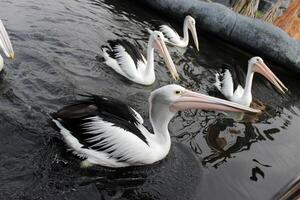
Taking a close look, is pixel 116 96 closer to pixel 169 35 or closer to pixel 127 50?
pixel 127 50

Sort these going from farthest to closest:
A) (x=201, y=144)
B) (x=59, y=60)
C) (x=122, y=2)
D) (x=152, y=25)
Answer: (x=122, y=2), (x=152, y=25), (x=59, y=60), (x=201, y=144)

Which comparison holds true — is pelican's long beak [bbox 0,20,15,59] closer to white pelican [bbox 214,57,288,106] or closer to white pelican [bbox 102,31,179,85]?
white pelican [bbox 102,31,179,85]

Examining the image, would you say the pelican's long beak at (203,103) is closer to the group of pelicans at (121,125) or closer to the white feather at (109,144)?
the group of pelicans at (121,125)

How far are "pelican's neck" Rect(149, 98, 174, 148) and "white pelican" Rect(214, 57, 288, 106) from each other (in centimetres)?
251

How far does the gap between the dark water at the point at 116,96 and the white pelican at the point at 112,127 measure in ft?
0.50

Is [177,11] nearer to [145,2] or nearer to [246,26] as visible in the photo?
[145,2]

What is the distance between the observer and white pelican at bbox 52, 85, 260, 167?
13.3 ft

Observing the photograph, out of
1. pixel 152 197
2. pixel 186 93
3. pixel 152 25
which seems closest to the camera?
pixel 152 197

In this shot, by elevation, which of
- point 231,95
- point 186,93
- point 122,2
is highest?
point 186,93

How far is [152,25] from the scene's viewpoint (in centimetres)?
903

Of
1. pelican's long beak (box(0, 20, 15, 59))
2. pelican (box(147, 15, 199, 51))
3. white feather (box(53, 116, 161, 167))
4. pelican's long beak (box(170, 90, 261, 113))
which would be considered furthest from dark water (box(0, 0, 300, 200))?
pelican's long beak (box(170, 90, 261, 113))

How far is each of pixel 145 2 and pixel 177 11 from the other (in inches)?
30.3

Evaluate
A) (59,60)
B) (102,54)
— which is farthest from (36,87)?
(102,54)

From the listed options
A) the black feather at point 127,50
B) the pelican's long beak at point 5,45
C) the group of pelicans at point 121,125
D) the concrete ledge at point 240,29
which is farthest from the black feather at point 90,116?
the concrete ledge at point 240,29
